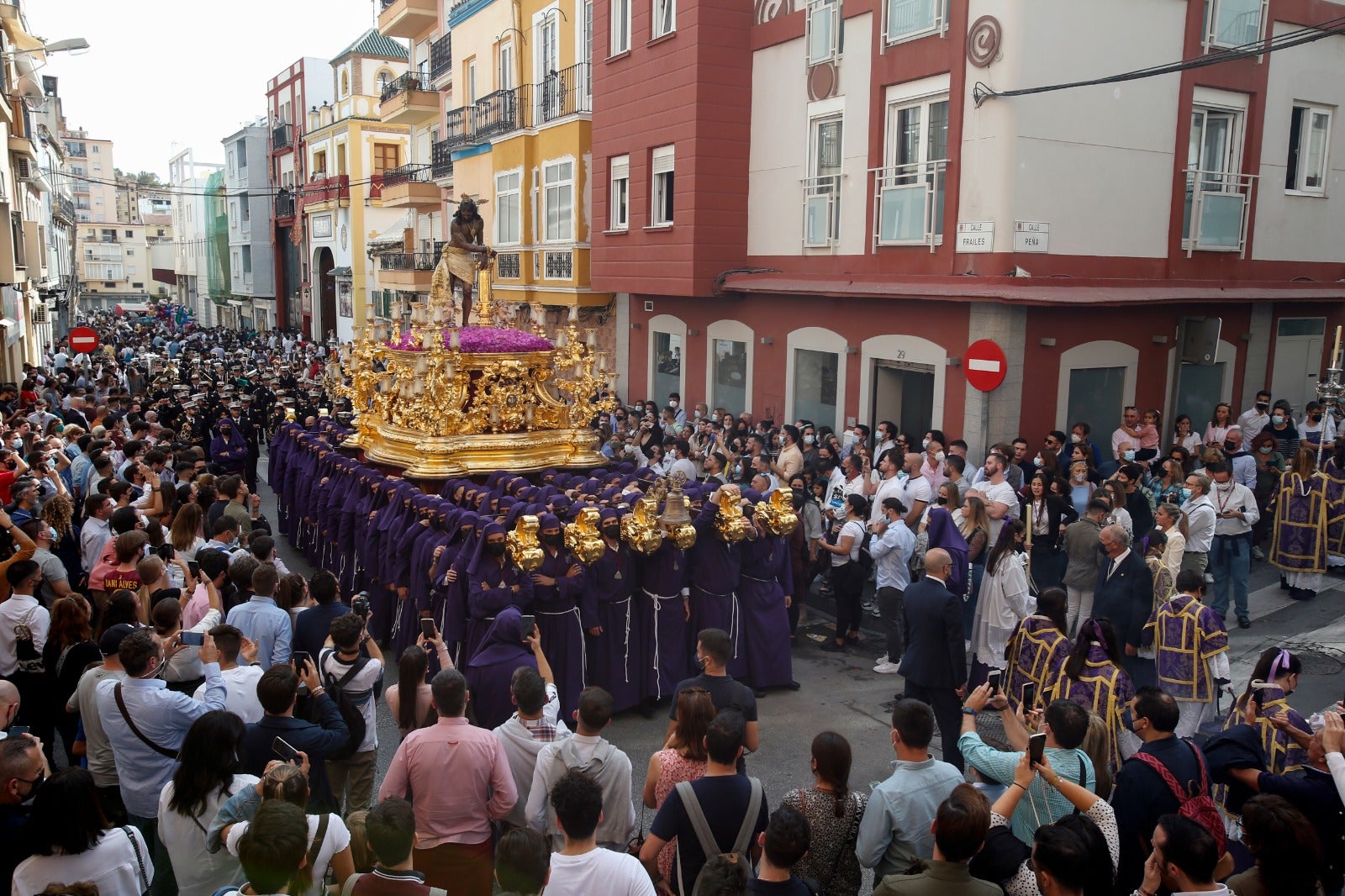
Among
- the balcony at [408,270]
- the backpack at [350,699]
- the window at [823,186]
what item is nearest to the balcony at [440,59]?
the balcony at [408,270]

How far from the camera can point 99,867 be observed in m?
3.70

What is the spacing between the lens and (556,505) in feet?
27.3

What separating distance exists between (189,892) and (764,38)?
15.0 meters

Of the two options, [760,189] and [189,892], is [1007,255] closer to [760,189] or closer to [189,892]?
[760,189]

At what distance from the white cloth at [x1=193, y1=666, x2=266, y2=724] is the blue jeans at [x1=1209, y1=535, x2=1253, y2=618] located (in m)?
8.65

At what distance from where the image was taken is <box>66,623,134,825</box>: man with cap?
499 centimetres

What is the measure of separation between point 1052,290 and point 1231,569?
3672 millimetres

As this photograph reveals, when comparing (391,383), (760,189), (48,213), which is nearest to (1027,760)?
(391,383)

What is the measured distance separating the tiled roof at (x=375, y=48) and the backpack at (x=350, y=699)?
131 ft

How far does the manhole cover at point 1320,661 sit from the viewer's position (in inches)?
347

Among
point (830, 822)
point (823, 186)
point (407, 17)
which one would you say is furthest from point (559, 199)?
point (830, 822)

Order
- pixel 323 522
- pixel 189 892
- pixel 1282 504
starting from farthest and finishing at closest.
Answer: pixel 323 522 → pixel 1282 504 → pixel 189 892

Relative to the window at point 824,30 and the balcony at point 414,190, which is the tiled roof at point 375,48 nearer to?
the balcony at point 414,190

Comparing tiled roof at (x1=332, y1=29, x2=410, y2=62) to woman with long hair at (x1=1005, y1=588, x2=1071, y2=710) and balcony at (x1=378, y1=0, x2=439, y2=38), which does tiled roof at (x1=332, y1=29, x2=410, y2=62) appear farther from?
woman with long hair at (x1=1005, y1=588, x2=1071, y2=710)
